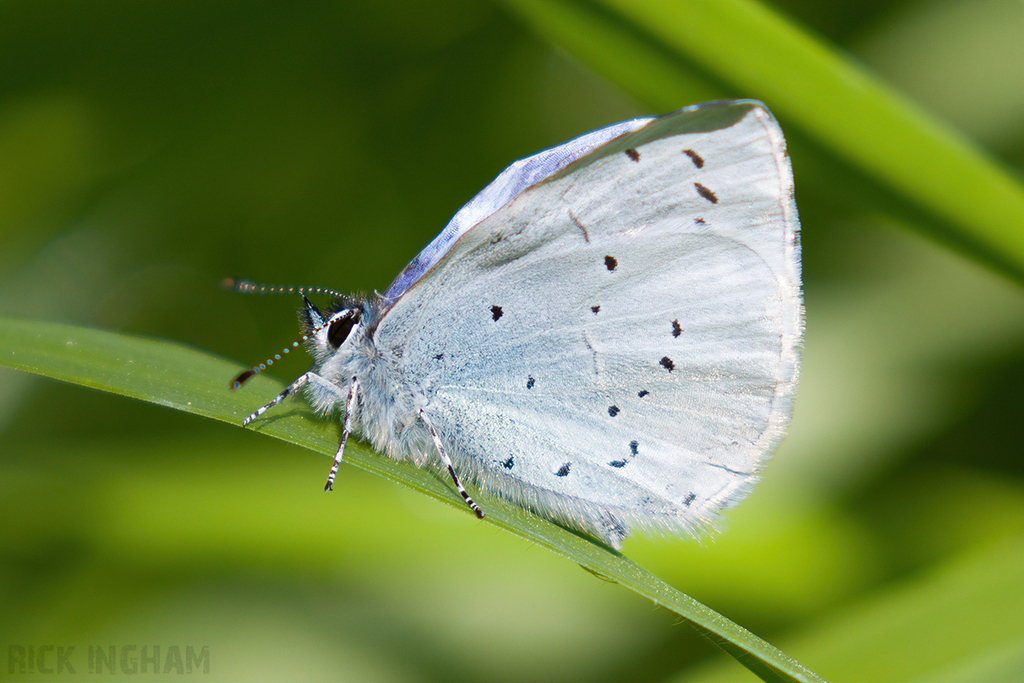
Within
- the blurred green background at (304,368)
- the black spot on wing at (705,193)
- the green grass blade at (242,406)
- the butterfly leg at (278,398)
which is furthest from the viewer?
the blurred green background at (304,368)

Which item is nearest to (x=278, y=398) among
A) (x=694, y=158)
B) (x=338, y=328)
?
(x=338, y=328)

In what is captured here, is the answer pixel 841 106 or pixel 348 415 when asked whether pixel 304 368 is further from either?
pixel 841 106

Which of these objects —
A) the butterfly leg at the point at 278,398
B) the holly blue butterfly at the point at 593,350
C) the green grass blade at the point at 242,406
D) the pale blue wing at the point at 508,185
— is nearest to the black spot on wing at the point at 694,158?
the holly blue butterfly at the point at 593,350

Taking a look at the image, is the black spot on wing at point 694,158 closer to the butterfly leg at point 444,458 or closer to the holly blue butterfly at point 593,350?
the holly blue butterfly at point 593,350

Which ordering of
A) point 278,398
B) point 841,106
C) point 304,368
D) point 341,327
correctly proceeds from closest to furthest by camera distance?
1. point 841,106
2. point 278,398
3. point 341,327
4. point 304,368

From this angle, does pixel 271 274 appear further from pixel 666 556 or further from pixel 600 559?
pixel 600 559

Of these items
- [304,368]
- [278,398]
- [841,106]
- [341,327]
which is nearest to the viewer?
[841,106]

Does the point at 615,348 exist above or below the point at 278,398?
above

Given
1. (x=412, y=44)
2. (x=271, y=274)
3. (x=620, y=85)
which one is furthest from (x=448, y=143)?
(x=620, y=85)
